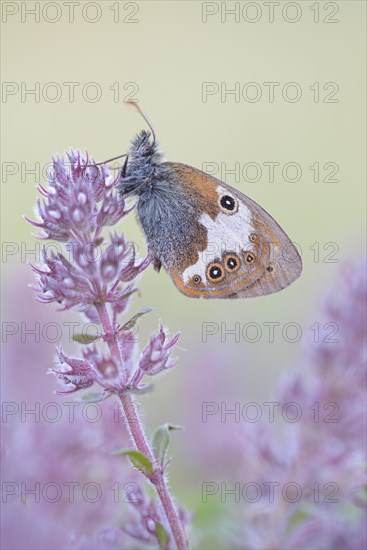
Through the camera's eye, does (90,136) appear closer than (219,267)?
No

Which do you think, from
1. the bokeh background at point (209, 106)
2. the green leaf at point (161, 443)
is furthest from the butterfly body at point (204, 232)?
the bokeh background at point (209, 106)

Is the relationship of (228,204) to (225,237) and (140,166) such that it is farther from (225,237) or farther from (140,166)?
(140,166)

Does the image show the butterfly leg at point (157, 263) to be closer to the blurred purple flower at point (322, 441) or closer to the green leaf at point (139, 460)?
the blurred purple flower at point (322, 441)

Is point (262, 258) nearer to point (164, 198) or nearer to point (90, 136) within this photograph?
point (164, 198)

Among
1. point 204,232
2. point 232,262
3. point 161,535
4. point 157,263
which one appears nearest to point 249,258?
point 232,262

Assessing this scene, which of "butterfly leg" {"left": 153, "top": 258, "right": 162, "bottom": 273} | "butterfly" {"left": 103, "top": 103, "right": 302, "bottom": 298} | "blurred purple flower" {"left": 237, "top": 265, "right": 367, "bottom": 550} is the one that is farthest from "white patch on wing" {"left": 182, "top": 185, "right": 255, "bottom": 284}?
"blurred purple flower" {"left": 237, "top": 265, "right": 367, "bottom": 550}

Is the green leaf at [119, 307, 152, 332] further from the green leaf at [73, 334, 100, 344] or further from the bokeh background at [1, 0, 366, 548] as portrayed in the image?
the bokeh background at [1, 0, 366, 548]

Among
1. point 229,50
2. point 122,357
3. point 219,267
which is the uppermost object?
point 229,50

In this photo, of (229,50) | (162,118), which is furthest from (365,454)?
(229,50)
